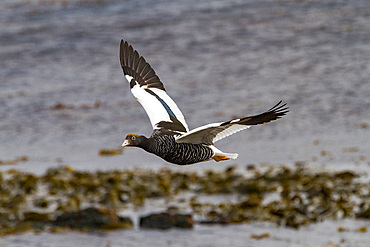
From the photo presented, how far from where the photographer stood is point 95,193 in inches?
690

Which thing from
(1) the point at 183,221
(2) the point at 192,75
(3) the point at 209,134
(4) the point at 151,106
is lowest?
(1) the point at 183,221

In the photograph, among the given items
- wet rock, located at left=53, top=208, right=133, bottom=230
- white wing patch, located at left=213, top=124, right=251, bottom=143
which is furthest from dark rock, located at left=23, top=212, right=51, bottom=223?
white wing patch, located at left=213, top=124, right=251, bottom=143

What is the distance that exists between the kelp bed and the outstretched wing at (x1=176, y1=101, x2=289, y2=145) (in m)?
8.10

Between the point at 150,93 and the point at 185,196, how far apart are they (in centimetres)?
824

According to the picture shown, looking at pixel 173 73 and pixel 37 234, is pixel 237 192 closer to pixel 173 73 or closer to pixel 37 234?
pixel 37 234

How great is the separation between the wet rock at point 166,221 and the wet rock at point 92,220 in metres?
0.46

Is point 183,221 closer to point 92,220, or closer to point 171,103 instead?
point 92,220

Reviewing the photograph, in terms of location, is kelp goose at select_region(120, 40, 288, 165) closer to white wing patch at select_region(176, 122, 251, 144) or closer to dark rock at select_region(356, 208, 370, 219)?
white wing patch at select_region(176, 122, 251, 144)

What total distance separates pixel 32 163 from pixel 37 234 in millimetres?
4300

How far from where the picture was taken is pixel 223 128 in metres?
7.37

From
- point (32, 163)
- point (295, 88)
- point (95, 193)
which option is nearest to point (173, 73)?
point (295, 88)

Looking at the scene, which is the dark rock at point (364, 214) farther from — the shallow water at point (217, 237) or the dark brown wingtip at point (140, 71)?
the dark brown wingtip at point (140, 71)

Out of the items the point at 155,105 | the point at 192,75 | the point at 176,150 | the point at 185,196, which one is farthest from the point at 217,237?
the point at 192,75

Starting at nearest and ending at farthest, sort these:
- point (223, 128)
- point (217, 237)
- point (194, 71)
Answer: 1. point (223, 128)
2. point (217, 237)
3. point (194, 71)
